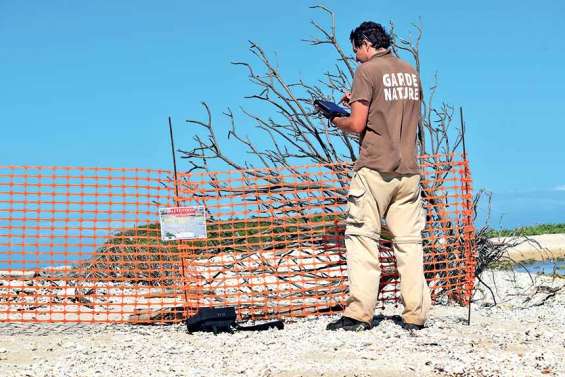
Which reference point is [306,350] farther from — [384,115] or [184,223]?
[184,223]

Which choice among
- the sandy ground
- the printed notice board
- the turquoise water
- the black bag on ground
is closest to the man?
the sandy ground

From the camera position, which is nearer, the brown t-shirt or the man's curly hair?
the brown t-shirt

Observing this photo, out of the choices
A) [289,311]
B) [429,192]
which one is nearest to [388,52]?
[429,192]

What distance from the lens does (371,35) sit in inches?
263

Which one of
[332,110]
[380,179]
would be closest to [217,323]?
[380,179]

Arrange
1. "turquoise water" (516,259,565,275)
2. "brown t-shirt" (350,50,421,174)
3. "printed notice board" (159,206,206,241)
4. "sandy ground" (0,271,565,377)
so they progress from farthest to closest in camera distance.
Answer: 1. "turquoise water" (516,259,565,275)
2. "printed notice board" (159,206,206,241)
3. "brown t-shirt" (350,50,421,174)
4. "sandy ground" (0,271,565,377)

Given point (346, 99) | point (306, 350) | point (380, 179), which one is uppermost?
point (346, 99)

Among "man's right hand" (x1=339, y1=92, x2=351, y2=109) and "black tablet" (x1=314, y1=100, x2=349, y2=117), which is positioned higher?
"man's right hand" (x1=339, y1=92, x2=351, y2=109)

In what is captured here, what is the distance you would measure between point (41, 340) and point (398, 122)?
12.1 ft

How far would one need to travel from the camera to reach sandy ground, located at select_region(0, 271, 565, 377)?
17.4ft

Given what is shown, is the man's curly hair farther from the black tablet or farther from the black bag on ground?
the black bag on ground

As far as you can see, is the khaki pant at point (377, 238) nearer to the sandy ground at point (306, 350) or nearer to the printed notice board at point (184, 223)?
the sandy ground at point (306, 350)

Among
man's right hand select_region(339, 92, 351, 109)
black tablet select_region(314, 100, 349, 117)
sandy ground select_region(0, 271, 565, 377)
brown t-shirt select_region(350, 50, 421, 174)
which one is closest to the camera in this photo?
sandy ground select_region(0, 271, 565, 377)

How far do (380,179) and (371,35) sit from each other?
4.17ft
